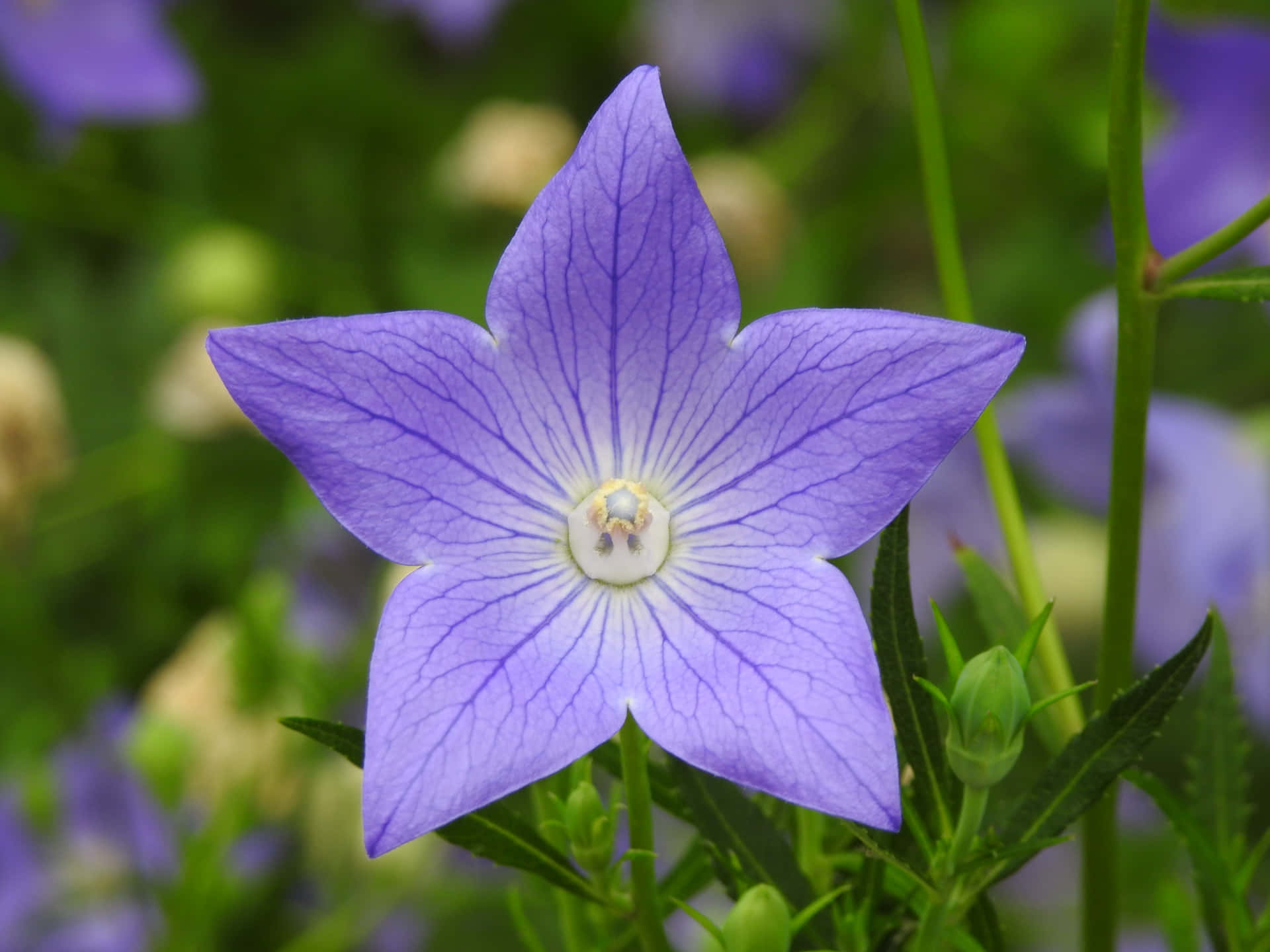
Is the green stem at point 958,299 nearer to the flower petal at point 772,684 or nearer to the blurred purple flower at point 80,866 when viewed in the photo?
the flower petal at point 772,684

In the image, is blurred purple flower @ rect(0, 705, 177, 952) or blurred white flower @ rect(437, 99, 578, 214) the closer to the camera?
blurred purple flower @ rect(0, 705, 177, 952)

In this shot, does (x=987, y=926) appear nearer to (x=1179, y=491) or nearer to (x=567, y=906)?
A: (x=567, y=906)

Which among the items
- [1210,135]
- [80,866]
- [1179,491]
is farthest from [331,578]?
[1210,135]

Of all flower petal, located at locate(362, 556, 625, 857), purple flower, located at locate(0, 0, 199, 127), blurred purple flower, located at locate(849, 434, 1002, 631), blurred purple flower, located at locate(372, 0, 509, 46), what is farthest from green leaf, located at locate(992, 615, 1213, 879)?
blurred purple flower, located at locate(372, 0, 509, 46)

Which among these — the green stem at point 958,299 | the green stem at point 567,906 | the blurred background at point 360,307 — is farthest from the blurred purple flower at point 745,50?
the green stem at point 567,906

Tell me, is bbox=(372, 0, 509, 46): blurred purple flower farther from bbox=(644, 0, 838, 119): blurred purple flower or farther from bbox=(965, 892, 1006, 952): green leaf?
bbox=(965, 892, 1006, 952): green leaf
